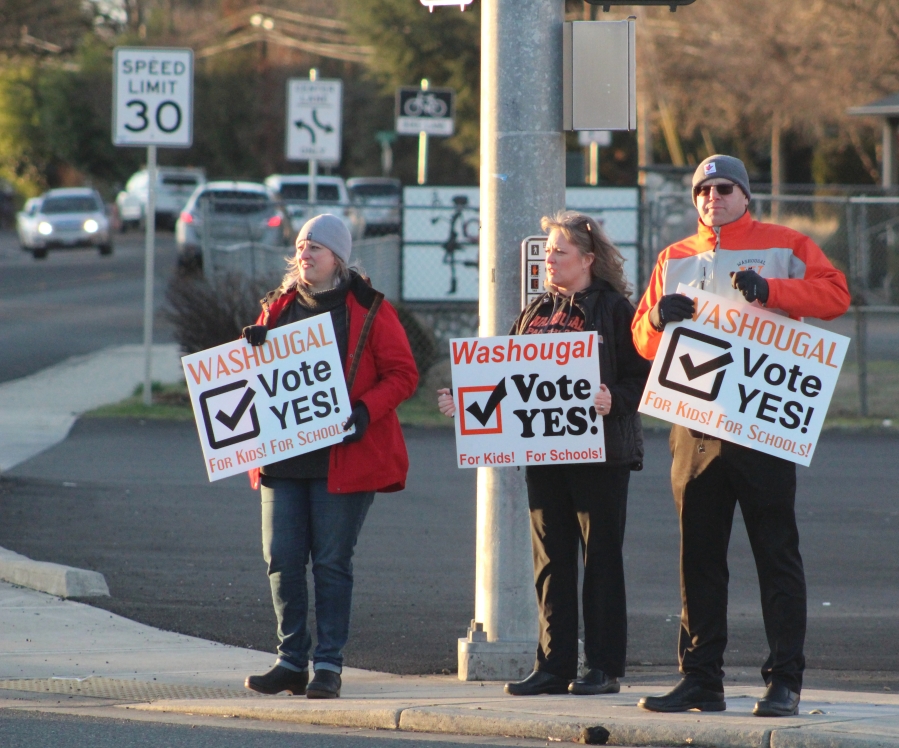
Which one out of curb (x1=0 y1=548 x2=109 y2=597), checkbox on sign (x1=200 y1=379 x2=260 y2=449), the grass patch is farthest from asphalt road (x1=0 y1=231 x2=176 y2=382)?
checkbox on sign (x1=200 y1=379 x2=260 y2=449)

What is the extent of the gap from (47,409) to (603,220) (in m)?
6.43

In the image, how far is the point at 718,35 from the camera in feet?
126

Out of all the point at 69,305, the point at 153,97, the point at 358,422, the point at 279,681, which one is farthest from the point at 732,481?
the point at 69,305

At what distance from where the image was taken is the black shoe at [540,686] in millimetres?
6145

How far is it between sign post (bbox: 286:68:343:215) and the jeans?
14.0 metres

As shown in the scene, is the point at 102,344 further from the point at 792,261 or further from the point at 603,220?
the point at 792,261

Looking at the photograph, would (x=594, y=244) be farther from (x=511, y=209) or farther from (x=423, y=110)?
(x=423, y=110)

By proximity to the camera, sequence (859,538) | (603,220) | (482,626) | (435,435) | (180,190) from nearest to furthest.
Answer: (482,626), (859,538), (435,435), (603,220), (180,190)

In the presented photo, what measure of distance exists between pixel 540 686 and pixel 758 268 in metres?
1.87

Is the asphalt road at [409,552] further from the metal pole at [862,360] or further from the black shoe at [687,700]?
the metal pole at [862,360]

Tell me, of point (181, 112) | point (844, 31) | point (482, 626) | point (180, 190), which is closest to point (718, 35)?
point (844, 31)

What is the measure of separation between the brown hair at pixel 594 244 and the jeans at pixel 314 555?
1305mm

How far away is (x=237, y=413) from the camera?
251 inches

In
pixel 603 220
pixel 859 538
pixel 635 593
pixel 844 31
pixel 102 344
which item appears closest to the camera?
pixel 635 593
